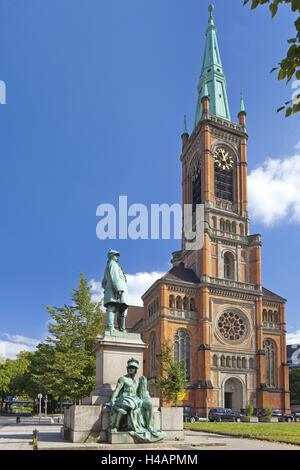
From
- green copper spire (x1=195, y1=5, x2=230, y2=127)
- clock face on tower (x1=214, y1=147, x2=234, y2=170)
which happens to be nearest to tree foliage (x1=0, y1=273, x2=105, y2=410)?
clock face on tower (x1=214, y1=147, x2=234, y2=170)

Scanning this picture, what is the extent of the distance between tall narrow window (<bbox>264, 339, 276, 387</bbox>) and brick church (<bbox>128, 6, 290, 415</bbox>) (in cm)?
13

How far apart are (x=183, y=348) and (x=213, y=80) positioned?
137ft

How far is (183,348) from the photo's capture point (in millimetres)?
50281

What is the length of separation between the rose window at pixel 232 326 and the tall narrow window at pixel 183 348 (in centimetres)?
441

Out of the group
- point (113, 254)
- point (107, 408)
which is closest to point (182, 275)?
point (113, 254)

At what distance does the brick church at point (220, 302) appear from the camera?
4997 cm

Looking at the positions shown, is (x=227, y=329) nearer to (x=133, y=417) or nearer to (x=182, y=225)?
(x=182, y=225)

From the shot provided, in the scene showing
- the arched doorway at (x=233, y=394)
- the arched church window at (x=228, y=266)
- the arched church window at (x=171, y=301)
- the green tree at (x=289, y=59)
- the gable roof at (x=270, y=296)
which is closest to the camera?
the green tree at (x=289, y=59)

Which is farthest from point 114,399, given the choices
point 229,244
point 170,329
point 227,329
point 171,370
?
point 229,244

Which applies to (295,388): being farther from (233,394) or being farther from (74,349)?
(74,349)

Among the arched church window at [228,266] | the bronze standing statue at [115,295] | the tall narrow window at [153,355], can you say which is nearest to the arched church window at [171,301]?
the tall narrow window at [153,355]

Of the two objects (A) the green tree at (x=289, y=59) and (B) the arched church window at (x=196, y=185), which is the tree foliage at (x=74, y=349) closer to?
(A) the green tree at (x=289, y=59)

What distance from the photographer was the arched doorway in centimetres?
5031
